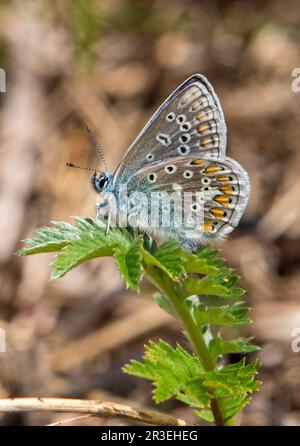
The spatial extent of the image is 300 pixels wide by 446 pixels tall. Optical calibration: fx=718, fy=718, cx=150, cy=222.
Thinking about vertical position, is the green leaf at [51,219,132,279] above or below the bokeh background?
below

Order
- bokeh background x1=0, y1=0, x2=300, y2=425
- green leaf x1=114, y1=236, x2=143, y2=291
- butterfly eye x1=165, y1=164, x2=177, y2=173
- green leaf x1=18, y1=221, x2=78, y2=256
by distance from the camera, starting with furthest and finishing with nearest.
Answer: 1. bokeh background x1=0, y1=0, x2=300, y2=425
2. butterfly eye x1=165, y1=164, x2=177, y2=173
3. green leaf x1=18, y1=221, x2=78, y2=256
4. green leaf x1=114, y1=236, x2=143, y2=291

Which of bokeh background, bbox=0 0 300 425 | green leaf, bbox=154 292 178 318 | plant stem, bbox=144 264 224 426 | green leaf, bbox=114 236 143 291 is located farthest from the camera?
bokeh background, bbox=0 0 300 425

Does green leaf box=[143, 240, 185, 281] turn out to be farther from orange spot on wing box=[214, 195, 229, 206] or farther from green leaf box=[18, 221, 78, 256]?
orange spot on wing box=[214, 195, 229, 206]

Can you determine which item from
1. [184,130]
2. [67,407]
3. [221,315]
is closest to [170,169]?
[184,130]

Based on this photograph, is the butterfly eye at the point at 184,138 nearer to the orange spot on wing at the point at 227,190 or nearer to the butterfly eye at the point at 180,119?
the butterfly eye at the point at 180,119

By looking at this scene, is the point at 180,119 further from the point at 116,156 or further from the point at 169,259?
the point at 116,156

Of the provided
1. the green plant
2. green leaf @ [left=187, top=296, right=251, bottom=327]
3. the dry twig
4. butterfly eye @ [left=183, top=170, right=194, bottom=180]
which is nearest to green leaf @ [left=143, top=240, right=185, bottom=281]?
the green plant

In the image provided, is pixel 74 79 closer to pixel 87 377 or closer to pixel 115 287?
pixel 115 287

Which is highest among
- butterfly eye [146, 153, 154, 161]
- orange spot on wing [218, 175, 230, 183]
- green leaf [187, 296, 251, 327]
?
butterfly eye [146, 153, 154, 161]
